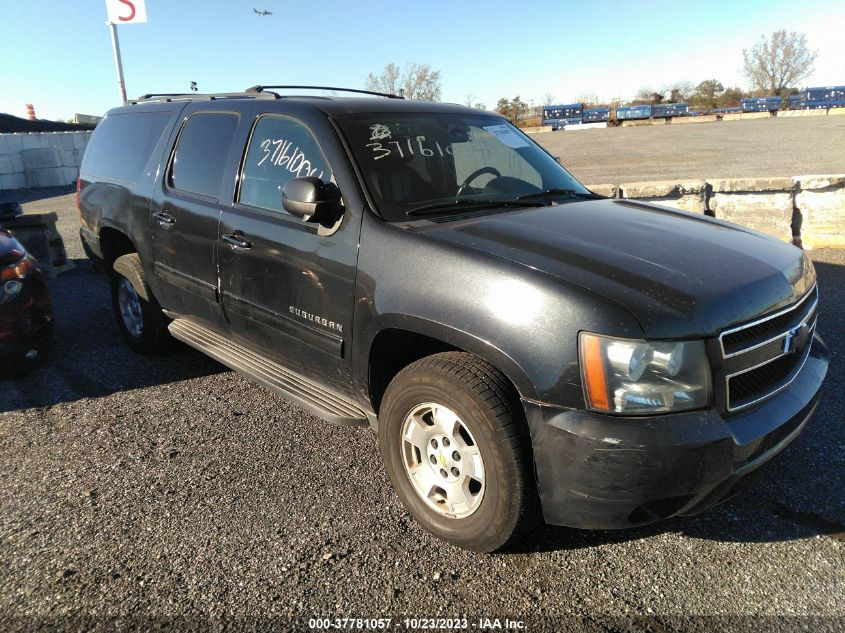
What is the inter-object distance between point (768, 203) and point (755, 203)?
0.15 meters

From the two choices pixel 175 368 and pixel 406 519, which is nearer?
pixel 406 519

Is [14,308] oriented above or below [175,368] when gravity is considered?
above

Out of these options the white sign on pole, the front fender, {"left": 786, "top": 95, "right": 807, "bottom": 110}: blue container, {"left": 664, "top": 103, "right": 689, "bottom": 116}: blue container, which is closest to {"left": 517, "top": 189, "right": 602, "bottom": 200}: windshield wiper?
the front fender

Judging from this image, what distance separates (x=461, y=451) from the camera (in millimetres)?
2490

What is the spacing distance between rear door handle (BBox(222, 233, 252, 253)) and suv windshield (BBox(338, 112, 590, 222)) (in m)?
0.86

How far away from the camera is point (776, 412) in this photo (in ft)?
7.73

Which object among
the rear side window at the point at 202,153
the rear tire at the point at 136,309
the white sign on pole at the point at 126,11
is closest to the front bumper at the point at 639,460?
the rear side window at the point at 202,153

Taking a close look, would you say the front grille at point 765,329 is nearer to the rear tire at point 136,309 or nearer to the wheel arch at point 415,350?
the wheel arch at point 415,350

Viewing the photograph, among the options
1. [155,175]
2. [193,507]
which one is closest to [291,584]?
[193,507]

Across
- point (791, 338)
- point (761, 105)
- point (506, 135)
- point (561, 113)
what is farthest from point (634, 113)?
point (791, 338)

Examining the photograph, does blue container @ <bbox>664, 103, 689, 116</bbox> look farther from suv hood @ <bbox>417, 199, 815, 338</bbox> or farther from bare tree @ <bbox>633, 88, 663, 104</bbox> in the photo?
suv hood @ <bbox>417, 199, 815, 338</bbox>

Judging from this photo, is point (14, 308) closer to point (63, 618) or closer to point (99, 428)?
point (99, 428)

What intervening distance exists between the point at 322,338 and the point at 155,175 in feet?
7.35

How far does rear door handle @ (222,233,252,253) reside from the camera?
341 centimetres
